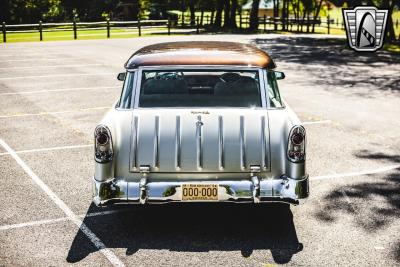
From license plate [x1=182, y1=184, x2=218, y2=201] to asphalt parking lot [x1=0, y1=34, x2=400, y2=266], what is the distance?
1.57 feet

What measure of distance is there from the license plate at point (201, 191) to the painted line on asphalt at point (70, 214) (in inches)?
34.0

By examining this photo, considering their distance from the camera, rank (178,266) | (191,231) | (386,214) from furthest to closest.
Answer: (386,214) → (191,231) → (178,266)

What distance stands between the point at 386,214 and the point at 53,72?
14.6 m

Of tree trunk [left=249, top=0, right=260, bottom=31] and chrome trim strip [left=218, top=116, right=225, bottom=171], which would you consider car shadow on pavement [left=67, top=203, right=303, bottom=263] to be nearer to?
chrome trim strip [left=218, top=116, right=225, bottom=171]

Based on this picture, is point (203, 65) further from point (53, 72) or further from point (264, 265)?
point (53, 72)

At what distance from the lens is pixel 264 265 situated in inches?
174

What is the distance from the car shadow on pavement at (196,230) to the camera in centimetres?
478

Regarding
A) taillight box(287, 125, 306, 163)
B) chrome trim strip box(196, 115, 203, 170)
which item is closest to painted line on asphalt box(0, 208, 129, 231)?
chrome trim strip box(196, 115, 203, 170)

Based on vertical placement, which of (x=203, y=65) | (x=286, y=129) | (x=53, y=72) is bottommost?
(x=53, y=72)

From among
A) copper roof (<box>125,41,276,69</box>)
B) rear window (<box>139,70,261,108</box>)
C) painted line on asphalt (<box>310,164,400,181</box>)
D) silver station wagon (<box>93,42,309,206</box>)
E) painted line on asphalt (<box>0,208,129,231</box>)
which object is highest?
copper roof (<box>125,41,276,69</box>)

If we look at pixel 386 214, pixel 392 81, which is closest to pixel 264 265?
pixel 386 214

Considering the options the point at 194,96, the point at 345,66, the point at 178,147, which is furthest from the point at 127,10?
the point at 178,147

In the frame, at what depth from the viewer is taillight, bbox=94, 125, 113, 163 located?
4.85 metres

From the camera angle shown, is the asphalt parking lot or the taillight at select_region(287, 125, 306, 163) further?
the taillight at select_region(287, 125, 306, 163)
